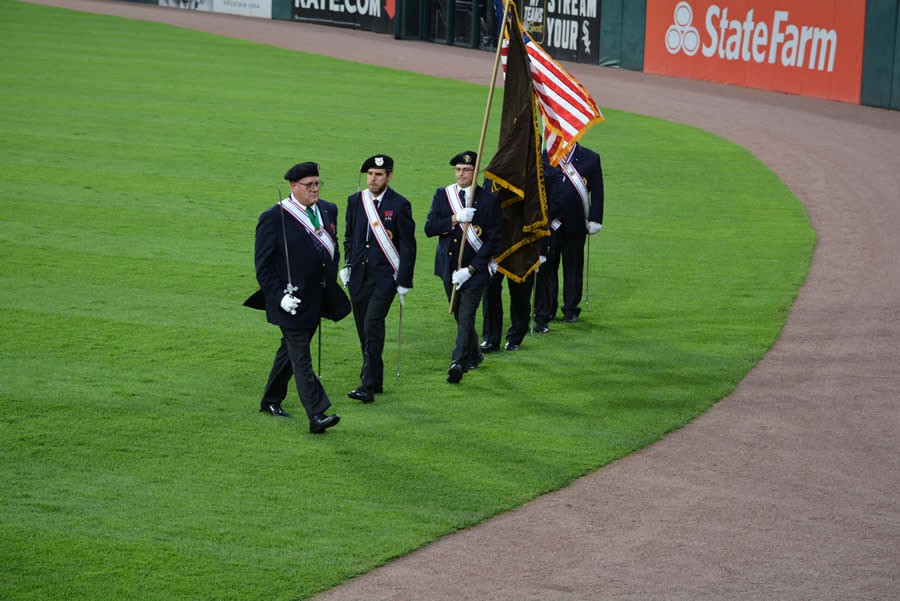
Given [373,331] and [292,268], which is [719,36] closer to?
[373,331]

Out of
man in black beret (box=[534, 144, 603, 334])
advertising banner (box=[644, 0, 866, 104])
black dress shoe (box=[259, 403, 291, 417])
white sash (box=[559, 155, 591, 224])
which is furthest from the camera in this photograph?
advertising banner (box=[644, 0, 866, 104])

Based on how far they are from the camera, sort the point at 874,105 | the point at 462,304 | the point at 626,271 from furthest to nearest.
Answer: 1. the point at 874,105
2. the point at 626,271
3. the point at 462,304

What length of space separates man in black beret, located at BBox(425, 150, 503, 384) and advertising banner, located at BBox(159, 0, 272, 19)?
114 feet

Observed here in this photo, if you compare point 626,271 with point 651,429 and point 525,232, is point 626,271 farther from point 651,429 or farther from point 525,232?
point 651,429

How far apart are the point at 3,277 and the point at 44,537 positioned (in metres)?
5.90

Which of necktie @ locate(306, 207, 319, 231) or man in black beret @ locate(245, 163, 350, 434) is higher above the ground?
necktie @ locate(306, 207, 319, 231)

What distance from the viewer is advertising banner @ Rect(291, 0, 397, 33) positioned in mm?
38156

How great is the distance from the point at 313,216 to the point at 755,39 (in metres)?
20.8

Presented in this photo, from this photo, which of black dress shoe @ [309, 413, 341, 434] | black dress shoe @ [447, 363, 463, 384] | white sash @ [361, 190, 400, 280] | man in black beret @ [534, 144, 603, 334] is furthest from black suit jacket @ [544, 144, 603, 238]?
black dress shoe @ [309, 413, 341, 434]

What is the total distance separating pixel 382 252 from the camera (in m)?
9.48

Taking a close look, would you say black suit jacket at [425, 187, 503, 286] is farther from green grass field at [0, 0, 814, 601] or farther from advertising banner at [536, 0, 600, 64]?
advertising banner at [536, 0, 600, 64]

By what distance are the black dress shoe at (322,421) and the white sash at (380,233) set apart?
4.48 ft

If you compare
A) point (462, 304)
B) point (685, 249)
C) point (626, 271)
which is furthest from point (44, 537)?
point (685, 249)

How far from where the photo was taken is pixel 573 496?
306 inches
